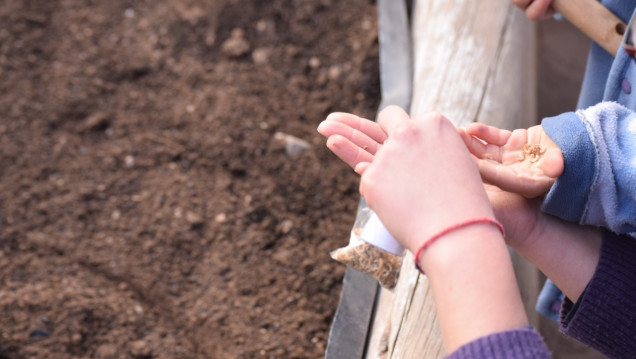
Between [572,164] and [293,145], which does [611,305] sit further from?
[293,145]

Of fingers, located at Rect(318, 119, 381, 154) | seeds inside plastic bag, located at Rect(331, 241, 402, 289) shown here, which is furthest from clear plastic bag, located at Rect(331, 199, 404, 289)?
fingers, located at Rect(318, 119, 381, 154)

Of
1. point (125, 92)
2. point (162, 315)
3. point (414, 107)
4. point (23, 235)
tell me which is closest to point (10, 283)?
point (23, 235)

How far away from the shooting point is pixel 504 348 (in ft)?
2.91

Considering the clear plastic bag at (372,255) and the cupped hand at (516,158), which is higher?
the cupped hand at (516,158)

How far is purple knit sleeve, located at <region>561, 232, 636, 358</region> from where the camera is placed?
48.8 inches

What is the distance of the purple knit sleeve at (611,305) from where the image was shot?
→ 1.24 m

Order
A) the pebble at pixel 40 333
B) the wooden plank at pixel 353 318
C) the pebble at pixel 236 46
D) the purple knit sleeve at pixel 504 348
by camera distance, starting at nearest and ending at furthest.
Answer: the purple knit sleeve at pixel 504 348
the wooden plank at pixel 353 318
the pebble at pixel 40 333
the pebble at pixel 236 46

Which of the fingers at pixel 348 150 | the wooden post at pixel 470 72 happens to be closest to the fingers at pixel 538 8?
the wooden post at pixel 470 72

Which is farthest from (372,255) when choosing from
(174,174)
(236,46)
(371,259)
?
(236,46)

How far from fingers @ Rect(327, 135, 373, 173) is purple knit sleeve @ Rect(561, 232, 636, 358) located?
49cm

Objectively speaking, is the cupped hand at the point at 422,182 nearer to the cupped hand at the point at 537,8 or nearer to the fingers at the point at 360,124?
the fingers at the point at 360,124

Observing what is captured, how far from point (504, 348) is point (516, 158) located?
1.47ft

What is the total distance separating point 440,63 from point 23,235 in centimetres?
129

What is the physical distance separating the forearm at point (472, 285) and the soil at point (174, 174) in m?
0.78
